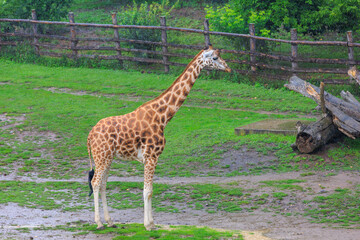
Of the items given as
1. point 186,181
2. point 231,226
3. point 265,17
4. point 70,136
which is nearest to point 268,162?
point 186,181

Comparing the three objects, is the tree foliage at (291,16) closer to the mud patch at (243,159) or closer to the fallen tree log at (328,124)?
the fallen tree log at (328,124)

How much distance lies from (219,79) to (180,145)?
6.93m

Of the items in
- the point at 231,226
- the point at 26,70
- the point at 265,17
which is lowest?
the point at 231,226

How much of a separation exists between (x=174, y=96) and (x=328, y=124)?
181 inches

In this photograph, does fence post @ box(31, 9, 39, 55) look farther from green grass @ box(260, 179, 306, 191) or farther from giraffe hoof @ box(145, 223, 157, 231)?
giraffe hoof @ box(145, 223, 157, 231)

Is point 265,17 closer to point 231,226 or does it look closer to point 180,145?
point 180,145

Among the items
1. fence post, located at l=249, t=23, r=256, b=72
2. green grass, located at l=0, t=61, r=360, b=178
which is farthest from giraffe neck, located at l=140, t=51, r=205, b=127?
fence post, located at l=249, t=23, r=256, b=72

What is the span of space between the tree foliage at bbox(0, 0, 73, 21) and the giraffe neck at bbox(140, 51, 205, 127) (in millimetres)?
18625

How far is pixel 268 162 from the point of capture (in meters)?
12.7

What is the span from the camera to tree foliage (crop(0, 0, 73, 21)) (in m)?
26.3

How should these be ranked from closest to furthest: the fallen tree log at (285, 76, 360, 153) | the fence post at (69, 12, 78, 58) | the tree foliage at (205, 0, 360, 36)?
the fallen tree log at (285, 76, 360, 153) < the tree foliage at (205, 0, 360, 36) < the fence post at (69, 12, 78, 58)

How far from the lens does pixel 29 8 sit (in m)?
26.8

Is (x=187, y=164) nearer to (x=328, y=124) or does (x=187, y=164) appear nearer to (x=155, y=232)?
(x=328, y=124)

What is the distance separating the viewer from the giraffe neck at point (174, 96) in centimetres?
938
